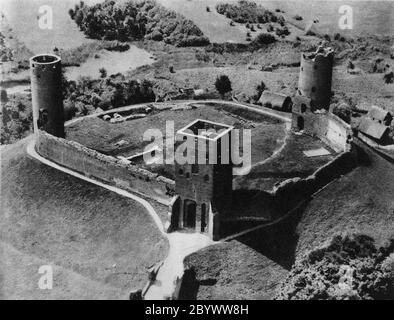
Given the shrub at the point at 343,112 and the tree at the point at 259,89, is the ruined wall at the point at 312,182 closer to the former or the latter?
the shrub at the point at 343,112

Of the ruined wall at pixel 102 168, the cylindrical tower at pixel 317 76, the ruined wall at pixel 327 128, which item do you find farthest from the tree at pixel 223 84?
the ruined wall at pixel 102 168

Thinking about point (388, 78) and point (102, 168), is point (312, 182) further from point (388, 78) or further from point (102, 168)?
point (388, 78)

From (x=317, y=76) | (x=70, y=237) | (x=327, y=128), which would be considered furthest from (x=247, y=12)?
(x=70, y=237)

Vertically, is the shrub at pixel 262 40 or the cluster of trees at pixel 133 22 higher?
the cluster of trees at pixel 133 22

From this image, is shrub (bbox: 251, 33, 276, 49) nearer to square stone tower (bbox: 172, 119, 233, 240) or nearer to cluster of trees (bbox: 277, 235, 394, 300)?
square stone tower (bbox: 172, 119, 233, 240)

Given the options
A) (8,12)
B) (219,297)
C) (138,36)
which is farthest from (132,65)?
(219,297)
